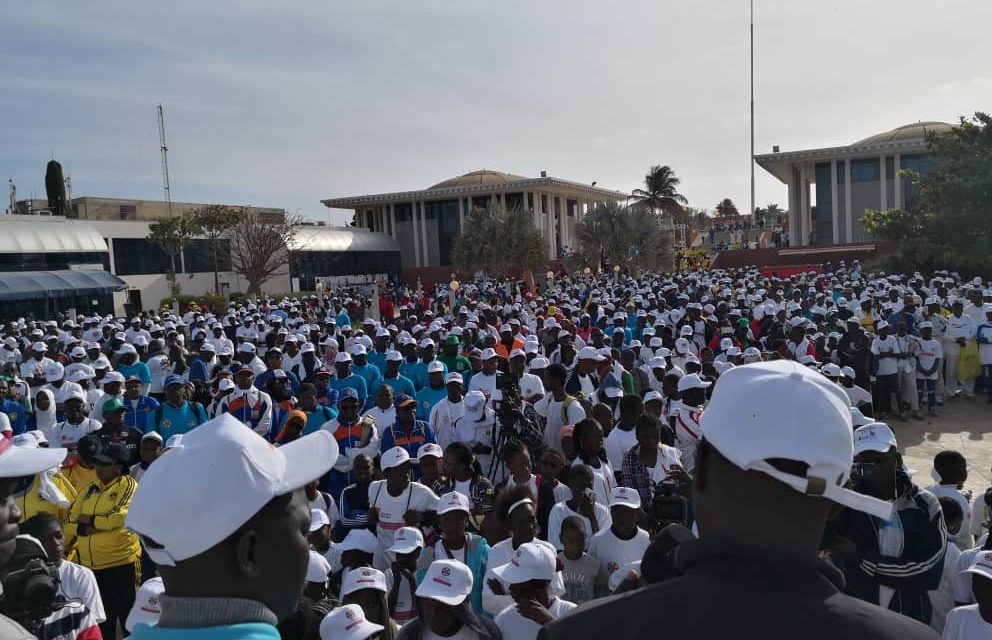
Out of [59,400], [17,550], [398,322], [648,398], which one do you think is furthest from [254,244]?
[17,550]

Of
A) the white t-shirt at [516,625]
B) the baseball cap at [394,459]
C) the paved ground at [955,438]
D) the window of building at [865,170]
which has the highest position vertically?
the window of building at [865,170]

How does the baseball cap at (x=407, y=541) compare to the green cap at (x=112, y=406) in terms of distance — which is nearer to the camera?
the baseball cap at (x=407, y=541)

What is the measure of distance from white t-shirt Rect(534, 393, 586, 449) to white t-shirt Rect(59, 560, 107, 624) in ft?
13.4

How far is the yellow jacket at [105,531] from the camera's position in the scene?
4.81m

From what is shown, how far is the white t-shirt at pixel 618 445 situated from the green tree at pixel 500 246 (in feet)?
93.2

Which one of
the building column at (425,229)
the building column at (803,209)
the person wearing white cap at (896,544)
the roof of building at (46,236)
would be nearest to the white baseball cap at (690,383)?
the person wearing white cap at (896,544)

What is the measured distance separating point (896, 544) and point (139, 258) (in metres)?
40.4

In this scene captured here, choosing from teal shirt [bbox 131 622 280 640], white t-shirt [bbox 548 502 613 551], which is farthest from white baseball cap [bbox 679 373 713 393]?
teal shirt [bbox 131 622 280 640]

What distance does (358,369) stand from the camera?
946 cm

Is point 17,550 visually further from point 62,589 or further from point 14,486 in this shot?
point 62,589

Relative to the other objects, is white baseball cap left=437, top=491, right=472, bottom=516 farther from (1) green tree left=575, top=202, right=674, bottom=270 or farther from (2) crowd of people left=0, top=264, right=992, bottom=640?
(1) green tree left=575, top=202, right=674, bottom=270

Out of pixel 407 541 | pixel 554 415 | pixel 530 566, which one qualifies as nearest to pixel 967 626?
pixel 530 566

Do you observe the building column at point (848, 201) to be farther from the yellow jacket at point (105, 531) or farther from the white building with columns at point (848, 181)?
the yellow jacket at point (105, 531)

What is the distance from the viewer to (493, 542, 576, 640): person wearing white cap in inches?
141
